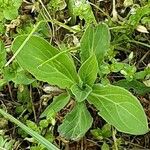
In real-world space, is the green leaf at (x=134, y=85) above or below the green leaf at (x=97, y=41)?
below

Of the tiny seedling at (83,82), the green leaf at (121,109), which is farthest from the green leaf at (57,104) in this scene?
the green leaf at (121,109)

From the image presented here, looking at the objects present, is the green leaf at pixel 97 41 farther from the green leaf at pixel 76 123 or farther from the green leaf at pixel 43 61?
the green leaf at pixel 76 123

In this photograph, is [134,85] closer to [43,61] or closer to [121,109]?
[121,109]

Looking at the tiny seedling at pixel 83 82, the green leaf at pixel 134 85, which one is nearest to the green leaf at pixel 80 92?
the tiny seedling at pixel 83 82

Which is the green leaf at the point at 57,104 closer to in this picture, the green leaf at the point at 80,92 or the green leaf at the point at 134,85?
the green leaf at the point at 80,92

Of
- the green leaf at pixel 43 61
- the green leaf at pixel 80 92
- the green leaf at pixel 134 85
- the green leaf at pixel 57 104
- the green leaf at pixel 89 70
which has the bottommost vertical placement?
the green leaf at pixel 134 85

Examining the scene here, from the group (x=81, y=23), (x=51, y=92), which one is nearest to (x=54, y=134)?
(x=51, y=92)

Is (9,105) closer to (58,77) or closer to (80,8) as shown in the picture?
(58,77)

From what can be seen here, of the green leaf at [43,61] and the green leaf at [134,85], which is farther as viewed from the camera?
the green leaf at [134,85]
